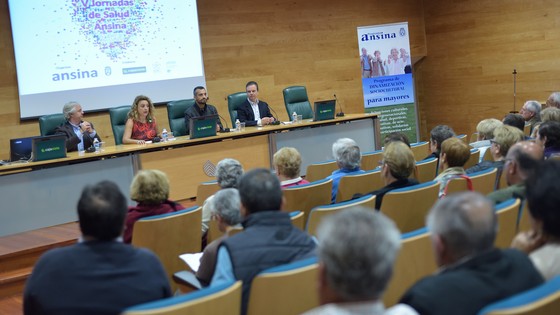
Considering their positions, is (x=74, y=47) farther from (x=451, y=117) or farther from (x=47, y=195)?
(x=451, y=117)

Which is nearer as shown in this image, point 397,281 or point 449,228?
point 449,228

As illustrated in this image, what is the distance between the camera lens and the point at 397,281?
254cm

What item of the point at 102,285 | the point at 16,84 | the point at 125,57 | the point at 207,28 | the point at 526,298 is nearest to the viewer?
the point at 526,298

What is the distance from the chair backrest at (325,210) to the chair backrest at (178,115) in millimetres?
4680

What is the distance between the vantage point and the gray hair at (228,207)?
10.3 feet

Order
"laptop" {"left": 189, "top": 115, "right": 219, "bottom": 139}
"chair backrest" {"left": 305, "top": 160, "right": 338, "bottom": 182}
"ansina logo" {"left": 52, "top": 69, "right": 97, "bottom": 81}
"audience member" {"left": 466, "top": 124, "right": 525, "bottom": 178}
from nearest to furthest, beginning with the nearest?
"audience member" {"left": 466, "top": 124, "right": 525, "bottom": 178}, "chair backrest" {"left": 305, "top": 160, "right": 338, "bottom": 182}, "laptop" {"left": 189, "top": 115, "right": 219, "bottom": 139}, "ansina logo" {"left": 52, "top": 69, "right": 97, "bottom": 81}

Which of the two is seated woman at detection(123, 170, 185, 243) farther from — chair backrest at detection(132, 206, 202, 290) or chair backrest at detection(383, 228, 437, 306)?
chair backrest at detection(383, 228, 437, 306)

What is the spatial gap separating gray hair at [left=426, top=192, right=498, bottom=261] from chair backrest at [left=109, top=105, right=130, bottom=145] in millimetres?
6078

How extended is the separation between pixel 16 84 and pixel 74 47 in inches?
32.0

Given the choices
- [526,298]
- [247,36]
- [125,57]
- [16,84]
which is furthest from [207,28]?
[526,298]

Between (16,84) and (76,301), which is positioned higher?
(16,84)

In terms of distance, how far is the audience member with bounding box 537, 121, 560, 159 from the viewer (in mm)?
4629

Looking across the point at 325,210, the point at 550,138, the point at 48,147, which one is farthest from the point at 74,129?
the point at 550,138

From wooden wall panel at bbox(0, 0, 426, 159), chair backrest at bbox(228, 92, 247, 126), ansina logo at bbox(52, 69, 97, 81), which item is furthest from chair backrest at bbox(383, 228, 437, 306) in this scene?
wooden wall panel at bbox(0, 0, 426, 159)
